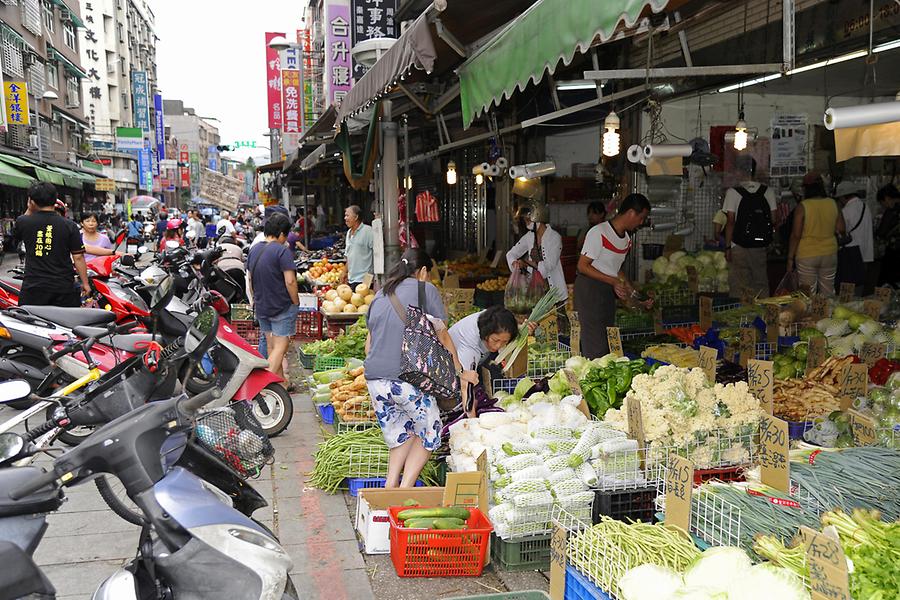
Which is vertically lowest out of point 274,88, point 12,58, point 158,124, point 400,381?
point 400,381

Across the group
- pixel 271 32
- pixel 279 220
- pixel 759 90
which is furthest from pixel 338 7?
pixel 271 32

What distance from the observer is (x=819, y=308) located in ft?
23.9

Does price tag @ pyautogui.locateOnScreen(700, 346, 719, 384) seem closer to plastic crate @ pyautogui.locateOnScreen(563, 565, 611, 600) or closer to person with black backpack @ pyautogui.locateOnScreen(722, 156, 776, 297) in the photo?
plastic crate @ pyautogui.locateOnScreen(563, 565, 611, 600)

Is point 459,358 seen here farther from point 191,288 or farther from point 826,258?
point 826,258

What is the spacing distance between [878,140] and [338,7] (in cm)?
1958

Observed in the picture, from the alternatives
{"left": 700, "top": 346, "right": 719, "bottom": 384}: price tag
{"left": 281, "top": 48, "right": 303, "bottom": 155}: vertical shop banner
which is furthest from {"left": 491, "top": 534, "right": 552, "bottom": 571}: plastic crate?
{"left": 281, "top": 48, "right": 303, "bottom": 155}: vertical shop banner

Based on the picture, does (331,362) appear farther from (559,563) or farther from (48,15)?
(48,15)

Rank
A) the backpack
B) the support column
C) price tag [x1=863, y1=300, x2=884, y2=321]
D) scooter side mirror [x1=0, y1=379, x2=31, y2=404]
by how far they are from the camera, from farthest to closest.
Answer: the backpack → the support column → price tag [x1=863, y1=300, x2=884, y2=321] → scooter side mirror [x1=0, y1=379, x2=31, y2=404]

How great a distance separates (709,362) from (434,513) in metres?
2.29

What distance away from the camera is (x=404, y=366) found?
15.6 feet

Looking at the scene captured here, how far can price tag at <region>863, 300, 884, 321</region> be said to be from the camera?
699 cm

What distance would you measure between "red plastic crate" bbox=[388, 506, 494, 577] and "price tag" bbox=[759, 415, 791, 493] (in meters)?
1.56

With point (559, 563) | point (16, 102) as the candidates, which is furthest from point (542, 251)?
point (16, 102)

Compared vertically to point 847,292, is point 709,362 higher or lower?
lower
